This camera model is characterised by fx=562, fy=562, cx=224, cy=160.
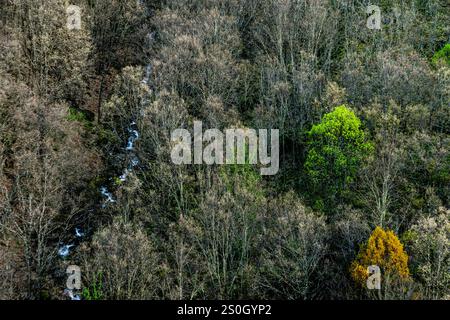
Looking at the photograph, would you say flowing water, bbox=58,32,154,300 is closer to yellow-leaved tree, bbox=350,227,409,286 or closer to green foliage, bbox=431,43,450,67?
yellow-leaved tree, bbox=350,227,409,286

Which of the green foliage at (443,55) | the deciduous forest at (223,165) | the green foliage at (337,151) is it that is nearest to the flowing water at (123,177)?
the deciduous forest at (223,165)

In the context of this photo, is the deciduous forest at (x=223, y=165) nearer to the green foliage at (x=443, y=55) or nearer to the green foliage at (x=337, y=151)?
the green foliage at (x=337, y=151)

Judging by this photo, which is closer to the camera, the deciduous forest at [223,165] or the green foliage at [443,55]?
the deciduous forest at [223,165]

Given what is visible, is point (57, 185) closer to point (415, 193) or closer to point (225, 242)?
point (225, 242)

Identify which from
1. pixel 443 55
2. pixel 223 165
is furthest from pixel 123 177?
pixel 443 55

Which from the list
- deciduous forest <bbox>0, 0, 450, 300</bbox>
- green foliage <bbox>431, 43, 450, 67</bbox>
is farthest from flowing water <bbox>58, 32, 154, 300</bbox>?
green foliage <bbox>431, 43, 450, 67</bbox>
